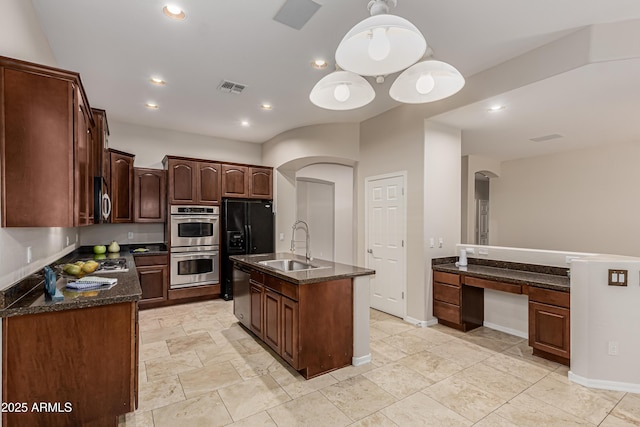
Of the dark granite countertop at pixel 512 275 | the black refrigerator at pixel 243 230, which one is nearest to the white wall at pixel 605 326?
the dark granite countertop at pixel 512 275

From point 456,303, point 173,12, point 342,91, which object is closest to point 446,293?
point 456,303

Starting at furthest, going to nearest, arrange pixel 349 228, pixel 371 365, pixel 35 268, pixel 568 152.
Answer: pixel 349 228 < pixel 568 152 < pixel 371 365 < pixel 35 268

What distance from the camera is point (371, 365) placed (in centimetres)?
305

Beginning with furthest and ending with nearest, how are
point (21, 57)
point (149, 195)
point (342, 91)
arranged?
1. point (149, 195)
2. point (342, 91)
3. point (21, 57)

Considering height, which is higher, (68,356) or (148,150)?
(148,150)

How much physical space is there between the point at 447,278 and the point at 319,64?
3022 millimetres

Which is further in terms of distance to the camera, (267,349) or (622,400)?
(267,349)

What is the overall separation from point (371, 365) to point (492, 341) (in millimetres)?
1647

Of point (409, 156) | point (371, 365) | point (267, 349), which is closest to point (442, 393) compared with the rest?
point (371, 365)

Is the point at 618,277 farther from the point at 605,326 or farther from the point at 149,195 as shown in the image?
the point at 149,195

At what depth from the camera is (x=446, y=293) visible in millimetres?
4066

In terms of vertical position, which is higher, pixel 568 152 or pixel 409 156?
pixel 568 152

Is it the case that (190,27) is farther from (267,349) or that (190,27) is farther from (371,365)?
(371,365)

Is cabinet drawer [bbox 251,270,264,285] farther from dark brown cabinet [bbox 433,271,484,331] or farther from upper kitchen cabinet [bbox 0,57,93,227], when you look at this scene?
dark brown cabinet [bbox 433,271,484,331]
